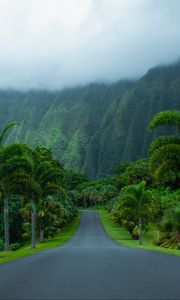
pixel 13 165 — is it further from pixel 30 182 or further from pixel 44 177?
pixel 44 177

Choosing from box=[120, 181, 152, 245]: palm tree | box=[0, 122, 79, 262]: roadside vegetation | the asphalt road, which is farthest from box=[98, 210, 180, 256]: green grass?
the asphalt road

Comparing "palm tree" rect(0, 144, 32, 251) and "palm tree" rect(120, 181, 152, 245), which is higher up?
"palm tree" rect(0, 144, 32, 251)

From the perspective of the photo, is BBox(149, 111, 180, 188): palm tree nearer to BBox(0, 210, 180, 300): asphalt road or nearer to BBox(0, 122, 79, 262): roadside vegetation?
BBox(0, 122, 79, 262): roadside vegetation

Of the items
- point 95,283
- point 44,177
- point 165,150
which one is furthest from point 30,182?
point 95,283

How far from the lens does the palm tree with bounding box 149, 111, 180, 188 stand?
26172 mm

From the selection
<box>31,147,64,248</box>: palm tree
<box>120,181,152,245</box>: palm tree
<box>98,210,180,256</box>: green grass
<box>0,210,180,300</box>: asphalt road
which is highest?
<box>31,147,64,248</box>: palm tree

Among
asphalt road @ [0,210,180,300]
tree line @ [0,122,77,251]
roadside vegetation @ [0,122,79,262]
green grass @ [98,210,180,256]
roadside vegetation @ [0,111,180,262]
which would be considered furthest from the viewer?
tree line @ [0,122,77,251]


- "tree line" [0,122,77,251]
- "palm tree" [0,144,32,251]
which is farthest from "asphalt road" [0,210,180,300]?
"tree line" [0,122,77,251]

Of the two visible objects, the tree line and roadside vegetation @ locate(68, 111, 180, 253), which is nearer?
roadside vegetation @ locate(68, 111, 180, 253)

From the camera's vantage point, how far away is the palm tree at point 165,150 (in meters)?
26.2

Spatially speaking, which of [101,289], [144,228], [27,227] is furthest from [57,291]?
[27,227]

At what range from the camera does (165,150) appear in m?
26.1

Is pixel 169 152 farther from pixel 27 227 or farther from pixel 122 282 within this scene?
pixel 27 227

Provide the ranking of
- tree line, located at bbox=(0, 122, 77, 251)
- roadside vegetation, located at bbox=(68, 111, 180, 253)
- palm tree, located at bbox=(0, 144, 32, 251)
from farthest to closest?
tree line, located at bbox=(0, 122, 77, 251) → palm tree, located at bbox=(0, 144, 32, 251) → roadside vegetation, located at bbox=(68, 111, 180, 253)
